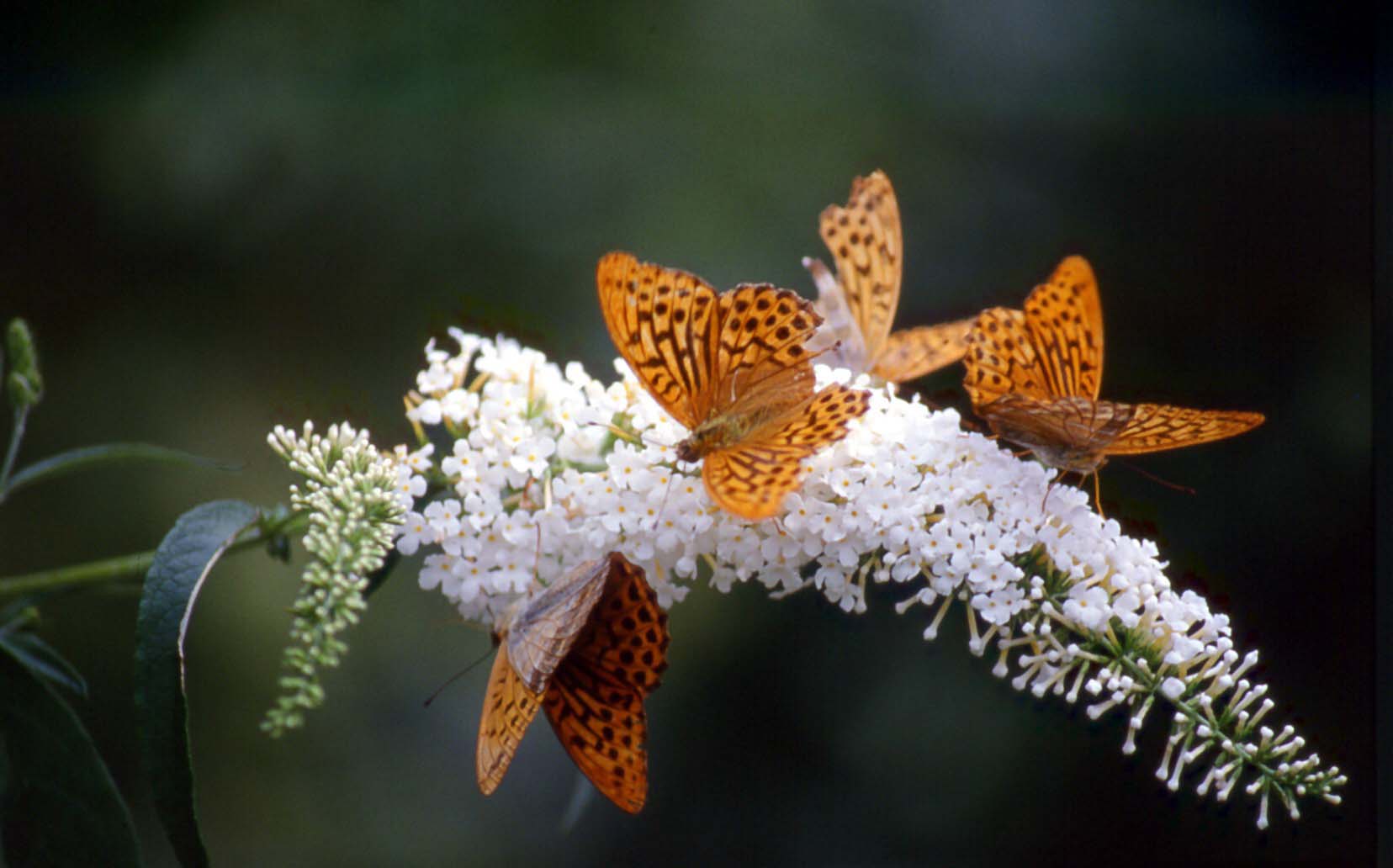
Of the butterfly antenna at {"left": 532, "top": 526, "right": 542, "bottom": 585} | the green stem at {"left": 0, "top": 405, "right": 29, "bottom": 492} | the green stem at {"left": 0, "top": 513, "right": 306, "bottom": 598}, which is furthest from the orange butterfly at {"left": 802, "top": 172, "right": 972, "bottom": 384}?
the green stem at {"left": 0, "top": 405, "right": 29, "bottom": 492}

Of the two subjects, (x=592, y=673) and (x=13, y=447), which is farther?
(x=13, y=447)

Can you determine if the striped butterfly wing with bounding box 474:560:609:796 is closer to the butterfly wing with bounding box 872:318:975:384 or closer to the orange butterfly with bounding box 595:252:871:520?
the orange butterfly with bounding box 595:252:871:520

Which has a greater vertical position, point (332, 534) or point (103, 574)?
point (332, 534)

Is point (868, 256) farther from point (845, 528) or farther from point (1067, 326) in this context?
point (845, 528)

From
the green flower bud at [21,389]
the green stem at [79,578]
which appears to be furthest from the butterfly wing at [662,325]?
the green flower bud at [21,389]

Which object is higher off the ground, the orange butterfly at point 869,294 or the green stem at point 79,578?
the orange butterfly at point 869,294

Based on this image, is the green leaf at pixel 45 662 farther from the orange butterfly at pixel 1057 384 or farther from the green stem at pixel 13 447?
the orange butterfly at pixel 1057 384

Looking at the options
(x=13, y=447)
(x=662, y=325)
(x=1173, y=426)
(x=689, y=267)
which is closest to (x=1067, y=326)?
(x=1173, y=426)
